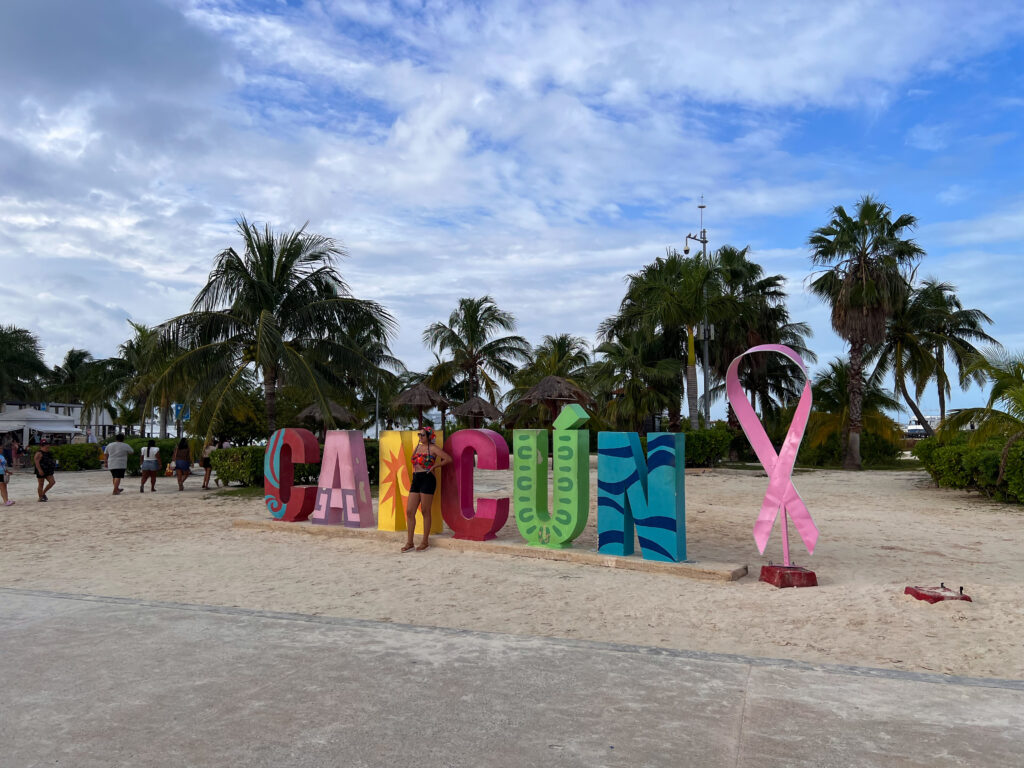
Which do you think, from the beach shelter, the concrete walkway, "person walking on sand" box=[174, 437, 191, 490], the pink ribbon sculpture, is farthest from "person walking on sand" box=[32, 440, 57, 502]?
the beach shelter

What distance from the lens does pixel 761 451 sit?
27.6 feet

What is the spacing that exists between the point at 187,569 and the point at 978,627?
8.24 metres

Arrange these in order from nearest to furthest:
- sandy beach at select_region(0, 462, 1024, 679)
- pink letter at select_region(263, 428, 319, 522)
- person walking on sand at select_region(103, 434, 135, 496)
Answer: sandy beach at select_region(0, 462, 1024, 679) → pink letter at select_region(263, 428, 319, 522) → person walking on sand at select_region(103, 434, 135, 496)

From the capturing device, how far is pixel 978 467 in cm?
1703

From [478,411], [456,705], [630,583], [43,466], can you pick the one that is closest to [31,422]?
[43,466]

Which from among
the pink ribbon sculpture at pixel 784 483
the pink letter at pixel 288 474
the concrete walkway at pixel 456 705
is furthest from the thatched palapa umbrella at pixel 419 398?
the concrete walkway at pixel 456 705

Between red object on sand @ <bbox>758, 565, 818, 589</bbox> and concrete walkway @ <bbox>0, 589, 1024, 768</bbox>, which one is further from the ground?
red object on sand @ <bbox>758, 565, 818, 589</bbox>

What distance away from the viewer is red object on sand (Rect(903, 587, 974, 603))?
7035 mm

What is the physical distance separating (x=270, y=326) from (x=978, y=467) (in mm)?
16044

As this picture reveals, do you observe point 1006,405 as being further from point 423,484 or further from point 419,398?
point 419,398

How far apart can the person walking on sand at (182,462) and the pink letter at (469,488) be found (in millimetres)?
12147

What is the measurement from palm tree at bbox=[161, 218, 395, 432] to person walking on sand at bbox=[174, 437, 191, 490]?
1970mm

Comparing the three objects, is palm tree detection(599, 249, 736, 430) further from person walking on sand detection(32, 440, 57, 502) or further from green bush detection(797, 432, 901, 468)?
person walking on sand detection(32, 440, 57, 502)

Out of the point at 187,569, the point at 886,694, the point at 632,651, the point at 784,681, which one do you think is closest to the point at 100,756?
the point at 632,651
